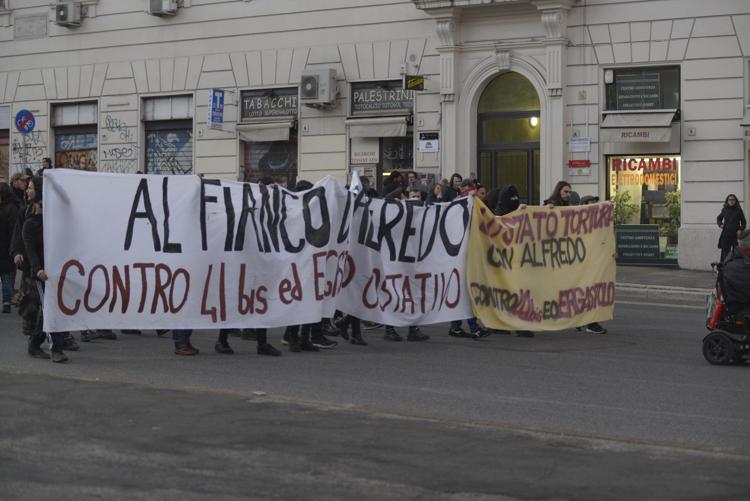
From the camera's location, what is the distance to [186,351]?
40.5 ft

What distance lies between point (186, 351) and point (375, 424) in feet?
14.2

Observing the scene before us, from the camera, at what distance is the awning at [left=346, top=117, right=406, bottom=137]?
28.4 metres

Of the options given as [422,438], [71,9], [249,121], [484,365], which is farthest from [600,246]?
[71,9]

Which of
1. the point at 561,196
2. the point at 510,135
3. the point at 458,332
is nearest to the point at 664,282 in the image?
the point at 510,135

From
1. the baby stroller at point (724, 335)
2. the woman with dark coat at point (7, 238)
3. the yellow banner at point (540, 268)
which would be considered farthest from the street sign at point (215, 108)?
the baby stroller at point (724, 335)

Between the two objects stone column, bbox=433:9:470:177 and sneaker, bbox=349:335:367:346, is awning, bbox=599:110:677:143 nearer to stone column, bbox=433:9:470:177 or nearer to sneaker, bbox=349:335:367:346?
stone column, bbox=433:9:470:177

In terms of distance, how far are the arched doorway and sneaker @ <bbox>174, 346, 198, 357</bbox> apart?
16.0 metres

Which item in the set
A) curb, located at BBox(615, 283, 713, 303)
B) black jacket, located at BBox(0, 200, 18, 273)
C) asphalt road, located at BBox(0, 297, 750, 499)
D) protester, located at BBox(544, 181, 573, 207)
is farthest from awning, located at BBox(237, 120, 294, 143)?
asphalt road, located at BBox(0, 297, 750, 499)

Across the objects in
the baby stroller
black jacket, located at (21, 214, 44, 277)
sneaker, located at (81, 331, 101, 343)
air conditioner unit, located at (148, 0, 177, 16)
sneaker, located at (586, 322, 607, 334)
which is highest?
air conditioner unit, located at (148, 0, 177, 16)

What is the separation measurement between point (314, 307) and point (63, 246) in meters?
2.68

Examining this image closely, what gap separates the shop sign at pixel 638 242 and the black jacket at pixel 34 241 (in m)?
16.9

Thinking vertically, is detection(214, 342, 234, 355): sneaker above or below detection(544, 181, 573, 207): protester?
below

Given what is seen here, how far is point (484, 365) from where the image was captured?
11961 millimetres

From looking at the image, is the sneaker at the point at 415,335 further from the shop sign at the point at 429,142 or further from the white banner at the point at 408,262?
the shop sign at the point at 429,142
